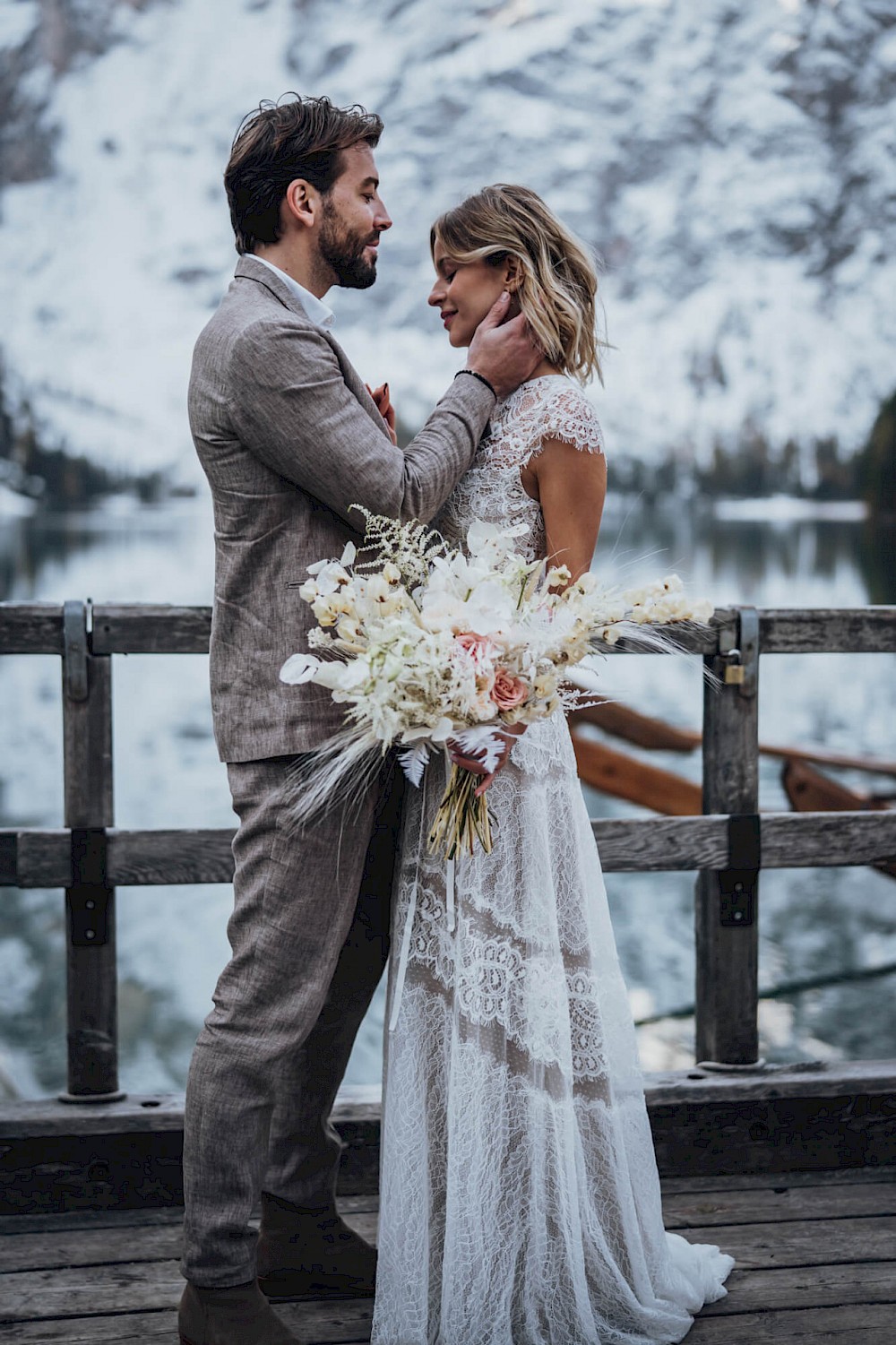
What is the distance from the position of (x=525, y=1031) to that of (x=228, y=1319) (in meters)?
0.55

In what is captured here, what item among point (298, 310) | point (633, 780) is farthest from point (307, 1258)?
point (633, 780)

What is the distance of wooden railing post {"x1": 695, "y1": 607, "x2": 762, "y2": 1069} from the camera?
246 centimetres

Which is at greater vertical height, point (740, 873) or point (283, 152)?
point (283, 152)

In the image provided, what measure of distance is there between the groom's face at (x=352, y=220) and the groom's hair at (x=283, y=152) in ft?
0.05

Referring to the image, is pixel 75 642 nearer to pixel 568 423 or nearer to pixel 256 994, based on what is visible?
pixel 256 994

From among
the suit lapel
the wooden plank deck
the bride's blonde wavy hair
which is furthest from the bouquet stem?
the wooden plank deck

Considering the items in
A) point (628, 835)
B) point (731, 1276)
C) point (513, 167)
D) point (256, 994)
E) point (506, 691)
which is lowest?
point (731, 1276)

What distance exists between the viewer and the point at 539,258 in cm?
191

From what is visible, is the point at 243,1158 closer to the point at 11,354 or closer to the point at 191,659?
the point at 191,659

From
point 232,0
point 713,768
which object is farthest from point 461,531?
point 232,0

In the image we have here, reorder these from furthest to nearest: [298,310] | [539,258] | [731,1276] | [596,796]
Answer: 1. [596,796]
2. [731,1276]
3. [539,258]
4. [298,310]

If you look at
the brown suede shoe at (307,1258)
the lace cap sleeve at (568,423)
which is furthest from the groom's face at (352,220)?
the brown suede shoe at (307,1258)

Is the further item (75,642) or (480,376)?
(75,642)

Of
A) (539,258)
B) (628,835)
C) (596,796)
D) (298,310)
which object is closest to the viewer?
(298,310)
